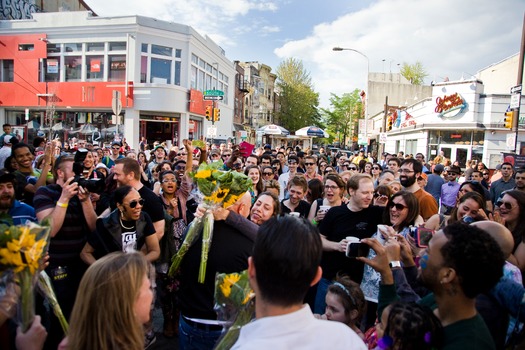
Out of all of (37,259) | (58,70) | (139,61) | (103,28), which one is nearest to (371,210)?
(37,259)

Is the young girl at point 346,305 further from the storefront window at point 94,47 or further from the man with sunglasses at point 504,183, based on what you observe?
the storefront window at point 94,47

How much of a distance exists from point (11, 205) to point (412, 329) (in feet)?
11.7

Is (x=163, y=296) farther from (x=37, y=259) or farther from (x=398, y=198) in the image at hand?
(x=398, y=198)

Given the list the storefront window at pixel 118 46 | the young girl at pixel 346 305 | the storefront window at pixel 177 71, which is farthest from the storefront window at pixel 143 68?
the young girl at pixel 346 305

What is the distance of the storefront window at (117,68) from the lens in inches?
915

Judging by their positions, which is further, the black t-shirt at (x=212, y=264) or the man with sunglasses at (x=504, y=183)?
the man with sunglasses at (x=504, y=183)

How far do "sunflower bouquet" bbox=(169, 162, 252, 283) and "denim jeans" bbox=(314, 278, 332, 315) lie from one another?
1555mm

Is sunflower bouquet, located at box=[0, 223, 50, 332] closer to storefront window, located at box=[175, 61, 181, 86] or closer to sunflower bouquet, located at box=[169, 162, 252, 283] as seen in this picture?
sunflower bouquet, located at box=[169, 162, 252, 283]

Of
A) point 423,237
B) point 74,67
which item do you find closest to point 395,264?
point 423,237

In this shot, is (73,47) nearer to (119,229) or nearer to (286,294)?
(119,229)

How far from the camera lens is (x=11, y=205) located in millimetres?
3393

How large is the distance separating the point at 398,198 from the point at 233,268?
2.02 metres

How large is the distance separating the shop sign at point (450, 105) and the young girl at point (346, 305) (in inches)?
803

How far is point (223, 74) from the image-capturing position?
33438mm
